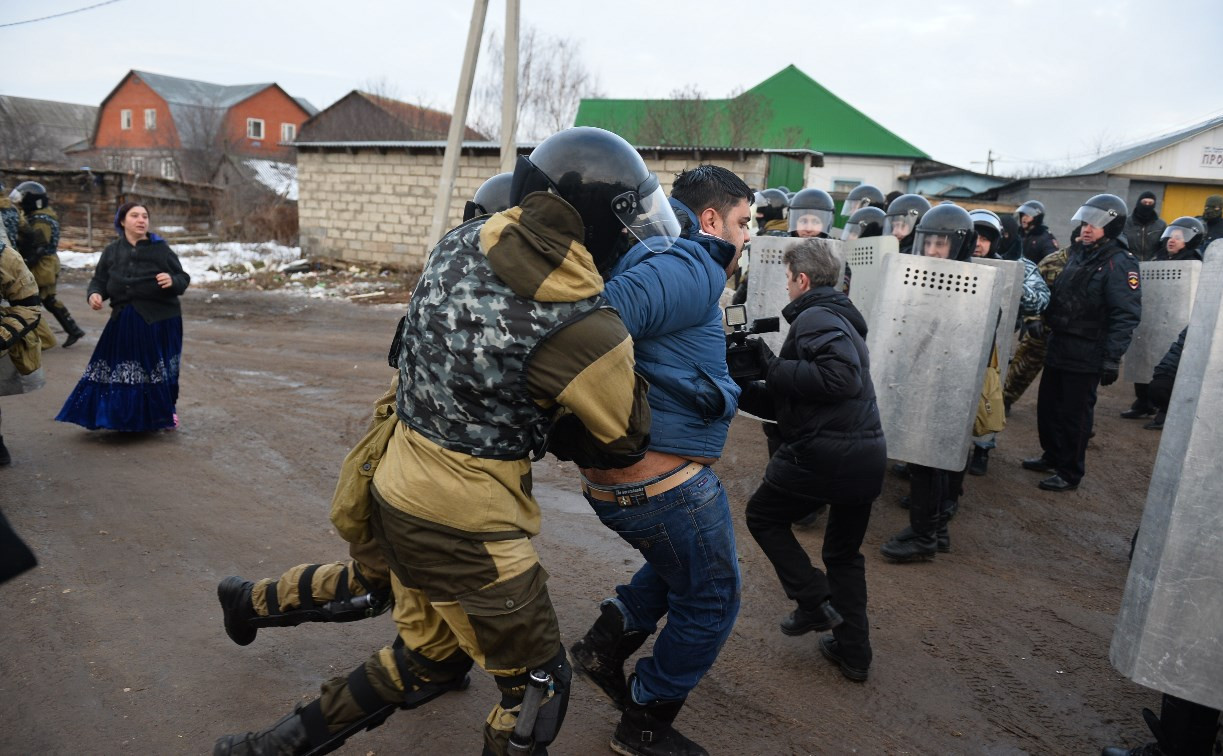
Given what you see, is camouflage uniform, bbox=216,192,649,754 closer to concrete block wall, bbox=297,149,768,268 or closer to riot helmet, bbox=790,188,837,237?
riot helmet, bbox=790,188,837,237

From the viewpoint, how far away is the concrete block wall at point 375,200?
1702 cm

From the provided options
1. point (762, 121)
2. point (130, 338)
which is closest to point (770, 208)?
point (130, 338)

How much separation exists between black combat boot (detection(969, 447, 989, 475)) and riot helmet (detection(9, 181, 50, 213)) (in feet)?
34.0

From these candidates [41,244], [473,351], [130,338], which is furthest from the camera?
[41,244]

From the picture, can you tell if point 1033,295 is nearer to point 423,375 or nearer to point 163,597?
point 423,375

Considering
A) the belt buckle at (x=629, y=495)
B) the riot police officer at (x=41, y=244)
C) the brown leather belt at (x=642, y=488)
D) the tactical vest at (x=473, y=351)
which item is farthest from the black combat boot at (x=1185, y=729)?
the riot police officer at (x=41, y=244)

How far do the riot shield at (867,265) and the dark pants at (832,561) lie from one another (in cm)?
254

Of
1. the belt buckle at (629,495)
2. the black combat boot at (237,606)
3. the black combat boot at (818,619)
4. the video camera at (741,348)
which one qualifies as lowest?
the black combat boot at (818,619)

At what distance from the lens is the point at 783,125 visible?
30094 millimetres

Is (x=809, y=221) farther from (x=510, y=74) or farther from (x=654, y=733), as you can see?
(x=510, y=74)

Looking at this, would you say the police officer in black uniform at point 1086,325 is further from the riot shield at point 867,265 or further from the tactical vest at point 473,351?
the tactical vest at point 473,351

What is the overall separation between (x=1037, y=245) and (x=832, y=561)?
706 cm

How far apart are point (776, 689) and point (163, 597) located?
2.72 m

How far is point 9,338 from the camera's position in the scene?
4848 mm
